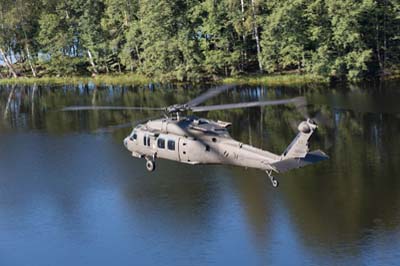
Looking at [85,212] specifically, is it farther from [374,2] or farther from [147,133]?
[374,2]

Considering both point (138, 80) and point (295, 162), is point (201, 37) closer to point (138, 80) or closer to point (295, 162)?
point (138, 80)

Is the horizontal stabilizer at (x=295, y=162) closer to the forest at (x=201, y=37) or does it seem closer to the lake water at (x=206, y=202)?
the lake water at (x=206, y=202)

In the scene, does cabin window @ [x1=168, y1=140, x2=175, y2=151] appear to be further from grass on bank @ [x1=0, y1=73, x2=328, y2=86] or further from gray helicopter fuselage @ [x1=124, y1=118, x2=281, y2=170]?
grass on bank @ [x1=0, y1=73, x2=328, y2=86]

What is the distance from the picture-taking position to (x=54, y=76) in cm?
8769

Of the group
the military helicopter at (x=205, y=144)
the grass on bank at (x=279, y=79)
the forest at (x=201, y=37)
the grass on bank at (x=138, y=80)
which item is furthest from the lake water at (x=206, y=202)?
the grass on bank at (x=138, y=80)

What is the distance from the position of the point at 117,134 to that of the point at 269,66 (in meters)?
23.9

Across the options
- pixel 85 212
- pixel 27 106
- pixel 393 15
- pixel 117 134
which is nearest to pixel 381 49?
pixel 393 15

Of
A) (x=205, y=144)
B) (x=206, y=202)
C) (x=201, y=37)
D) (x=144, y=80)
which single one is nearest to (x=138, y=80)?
(x=144, y=80)

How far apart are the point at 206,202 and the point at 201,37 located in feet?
131

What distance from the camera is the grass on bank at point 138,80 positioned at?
7125 centimetres

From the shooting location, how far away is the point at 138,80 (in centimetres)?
8000

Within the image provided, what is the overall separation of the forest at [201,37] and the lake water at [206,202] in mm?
13084

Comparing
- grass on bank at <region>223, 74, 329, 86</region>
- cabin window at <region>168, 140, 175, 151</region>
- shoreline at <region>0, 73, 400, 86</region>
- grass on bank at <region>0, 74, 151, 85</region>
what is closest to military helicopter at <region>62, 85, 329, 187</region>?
cabin window at <region>168, 140, 175, 151</region>

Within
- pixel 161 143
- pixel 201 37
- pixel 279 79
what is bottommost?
pixel 161 143
